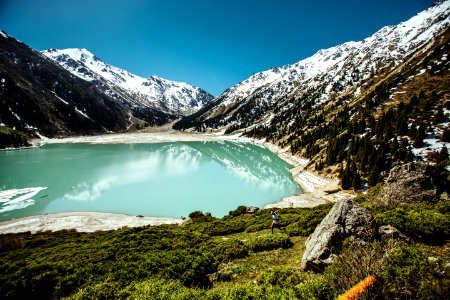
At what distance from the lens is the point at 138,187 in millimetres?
66500

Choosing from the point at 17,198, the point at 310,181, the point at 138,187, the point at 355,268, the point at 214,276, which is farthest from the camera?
the point at 310,181

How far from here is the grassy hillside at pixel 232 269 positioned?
7113mm

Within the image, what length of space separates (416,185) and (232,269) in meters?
18.7

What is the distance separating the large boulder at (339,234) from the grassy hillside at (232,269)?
877 mm

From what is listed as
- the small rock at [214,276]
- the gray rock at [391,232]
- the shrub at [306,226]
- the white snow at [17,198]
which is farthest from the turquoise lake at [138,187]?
the gray rock at [391,232]

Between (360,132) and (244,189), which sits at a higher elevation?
(360,132)

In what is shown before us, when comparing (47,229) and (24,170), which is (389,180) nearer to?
(47,229)

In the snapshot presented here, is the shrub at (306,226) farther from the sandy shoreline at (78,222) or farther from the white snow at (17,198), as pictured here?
the white snow at (17,198)

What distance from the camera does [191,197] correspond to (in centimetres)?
5909

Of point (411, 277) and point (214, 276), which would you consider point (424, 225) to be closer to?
point (411, 277)

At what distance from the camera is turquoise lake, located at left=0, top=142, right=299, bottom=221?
5200 centimetres

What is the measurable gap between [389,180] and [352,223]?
14.7 meters

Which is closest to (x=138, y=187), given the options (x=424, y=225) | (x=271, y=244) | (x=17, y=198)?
(x=17, y=198)

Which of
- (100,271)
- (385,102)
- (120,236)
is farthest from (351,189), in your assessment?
(385,102)
